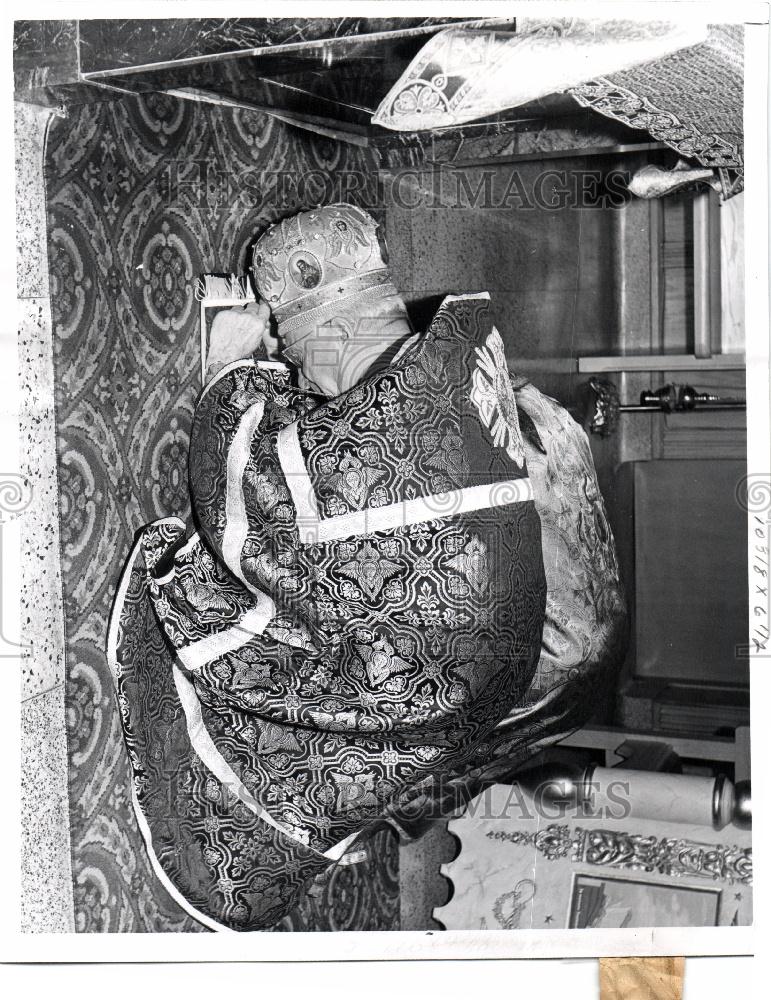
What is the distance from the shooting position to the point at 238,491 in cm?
142

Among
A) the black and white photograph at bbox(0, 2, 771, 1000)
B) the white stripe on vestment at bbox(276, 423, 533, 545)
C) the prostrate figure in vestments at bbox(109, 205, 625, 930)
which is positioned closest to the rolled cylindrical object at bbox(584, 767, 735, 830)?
the black and white photograph at bbox(0, 2, 771, 1000)

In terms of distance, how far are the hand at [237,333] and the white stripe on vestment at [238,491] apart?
8 centimetres

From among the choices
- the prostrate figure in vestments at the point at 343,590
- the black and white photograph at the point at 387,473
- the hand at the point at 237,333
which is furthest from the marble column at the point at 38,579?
the hand at the point at 237,333

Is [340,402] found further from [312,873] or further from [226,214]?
[312,873]

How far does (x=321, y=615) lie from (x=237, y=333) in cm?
43

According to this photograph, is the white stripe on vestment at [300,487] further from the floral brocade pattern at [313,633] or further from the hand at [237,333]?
the hand at [237,333]

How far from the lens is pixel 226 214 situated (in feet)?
4.70

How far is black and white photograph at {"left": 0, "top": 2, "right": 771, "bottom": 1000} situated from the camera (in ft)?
4.60

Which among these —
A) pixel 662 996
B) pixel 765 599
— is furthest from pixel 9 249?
pixel 662 996

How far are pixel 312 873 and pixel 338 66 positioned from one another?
119 centimetres

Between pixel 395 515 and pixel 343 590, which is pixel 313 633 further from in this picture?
pixel 395 515

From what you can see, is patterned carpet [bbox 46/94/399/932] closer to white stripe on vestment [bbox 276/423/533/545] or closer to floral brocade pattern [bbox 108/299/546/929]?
floral brocade pattern [bbox 108/299/546/929]

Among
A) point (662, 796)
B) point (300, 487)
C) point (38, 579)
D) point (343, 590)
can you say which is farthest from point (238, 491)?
point (662, 796)

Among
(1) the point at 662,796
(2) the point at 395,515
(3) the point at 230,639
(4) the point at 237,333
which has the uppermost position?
(4) the point at 237,333
